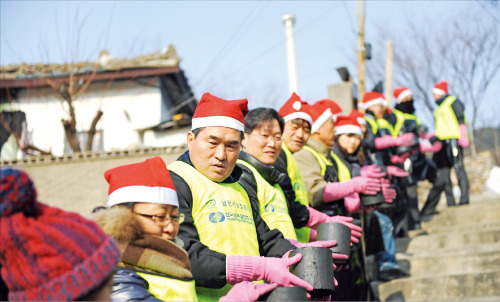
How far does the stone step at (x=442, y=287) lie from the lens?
285 inches

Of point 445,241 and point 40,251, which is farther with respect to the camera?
point 445,241

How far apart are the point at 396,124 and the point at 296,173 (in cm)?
498

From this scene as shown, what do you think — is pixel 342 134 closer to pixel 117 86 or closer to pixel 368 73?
pixel 117 86

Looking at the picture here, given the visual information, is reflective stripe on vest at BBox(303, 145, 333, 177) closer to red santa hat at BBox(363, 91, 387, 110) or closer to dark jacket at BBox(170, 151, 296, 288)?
dark jacket at BBox(170, 151, 296, 288)

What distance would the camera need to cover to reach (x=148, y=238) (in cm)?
246

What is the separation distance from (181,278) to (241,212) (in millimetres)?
957

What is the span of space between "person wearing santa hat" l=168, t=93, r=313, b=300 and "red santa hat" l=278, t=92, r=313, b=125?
1.62m

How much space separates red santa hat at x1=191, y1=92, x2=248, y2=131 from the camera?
145 inches

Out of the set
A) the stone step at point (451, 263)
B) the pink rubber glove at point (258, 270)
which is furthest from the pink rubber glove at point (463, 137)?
the pink rubber glove at point (258, 270)

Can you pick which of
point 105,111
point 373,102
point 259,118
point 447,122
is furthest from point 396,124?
point 105,111

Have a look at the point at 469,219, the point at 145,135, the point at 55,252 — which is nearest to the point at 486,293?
the point at 469,219

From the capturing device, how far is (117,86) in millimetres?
18734

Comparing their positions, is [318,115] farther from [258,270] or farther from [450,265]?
[258,270]

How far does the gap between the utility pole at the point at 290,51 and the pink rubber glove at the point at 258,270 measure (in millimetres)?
12756
